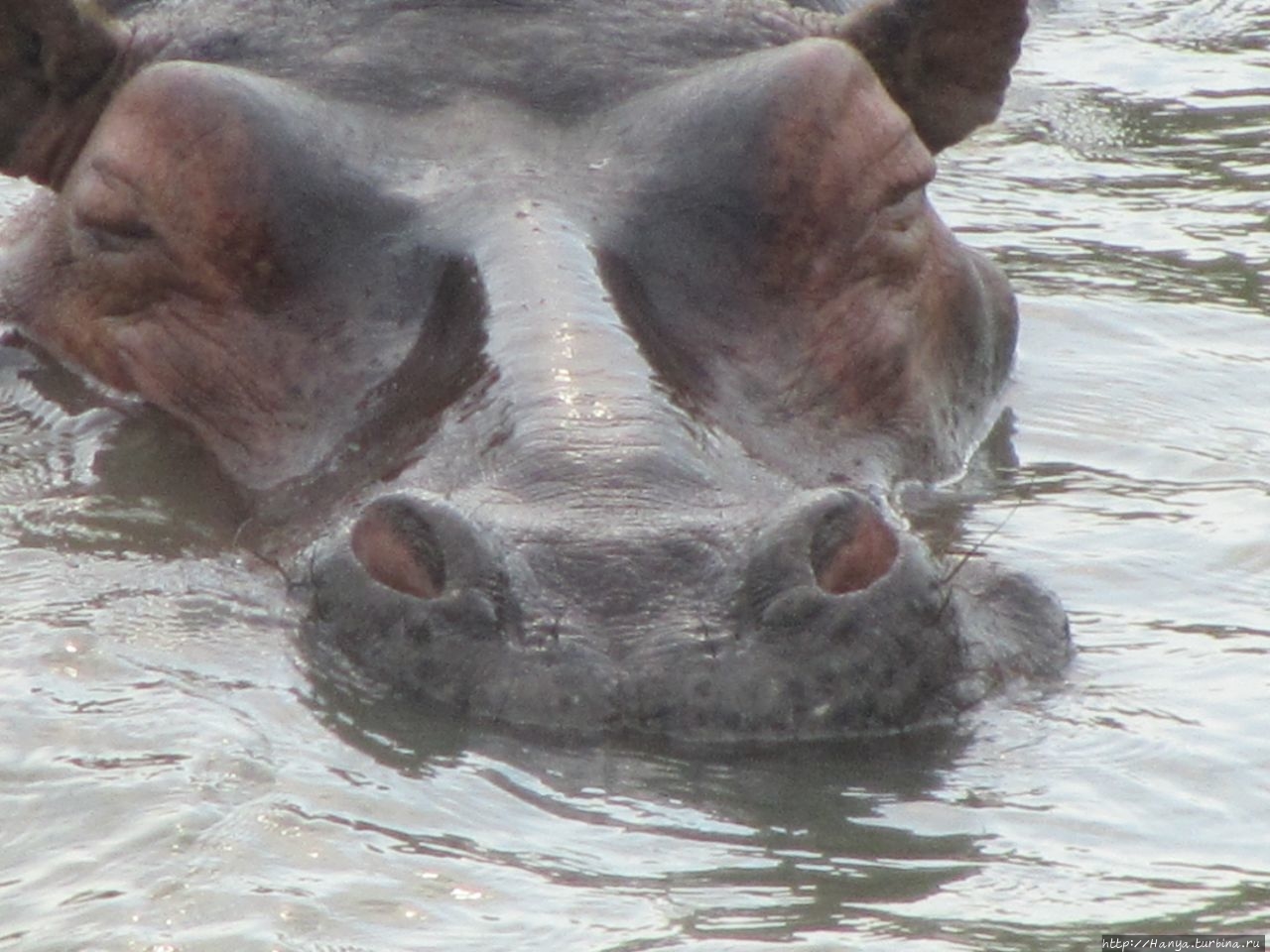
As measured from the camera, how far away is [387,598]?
12.4 feet

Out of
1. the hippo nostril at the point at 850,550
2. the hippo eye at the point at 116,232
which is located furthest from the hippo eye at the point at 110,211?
the hippo nostril at the point at 850,550

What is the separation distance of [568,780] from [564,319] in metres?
1.20

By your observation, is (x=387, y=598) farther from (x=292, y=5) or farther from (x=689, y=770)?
(x=292, y=5)

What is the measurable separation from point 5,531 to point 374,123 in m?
1.05

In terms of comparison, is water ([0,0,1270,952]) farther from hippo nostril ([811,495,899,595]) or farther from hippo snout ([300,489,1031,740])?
hippo nostril ([811,495,899,595])

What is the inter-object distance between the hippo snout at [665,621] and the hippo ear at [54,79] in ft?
A: 6.91

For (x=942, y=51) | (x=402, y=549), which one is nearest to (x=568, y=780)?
(x=402, y=549)

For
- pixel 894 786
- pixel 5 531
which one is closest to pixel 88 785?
pixel 894 786

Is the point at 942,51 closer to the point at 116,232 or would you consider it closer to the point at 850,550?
the point at 116,232

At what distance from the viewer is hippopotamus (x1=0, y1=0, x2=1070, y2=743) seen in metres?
3.71

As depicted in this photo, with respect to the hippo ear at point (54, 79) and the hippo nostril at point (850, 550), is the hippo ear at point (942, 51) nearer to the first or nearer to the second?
the hippo ear at point (54, 79)

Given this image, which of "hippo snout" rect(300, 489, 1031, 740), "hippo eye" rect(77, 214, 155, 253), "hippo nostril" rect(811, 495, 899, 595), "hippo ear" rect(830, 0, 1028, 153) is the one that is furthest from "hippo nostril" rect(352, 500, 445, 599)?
"hippo ear" rect(830, 0, 1028, 153)

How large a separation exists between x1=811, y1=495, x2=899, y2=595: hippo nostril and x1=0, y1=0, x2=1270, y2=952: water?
0.23 metres

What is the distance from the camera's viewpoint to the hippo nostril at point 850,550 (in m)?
3.72
